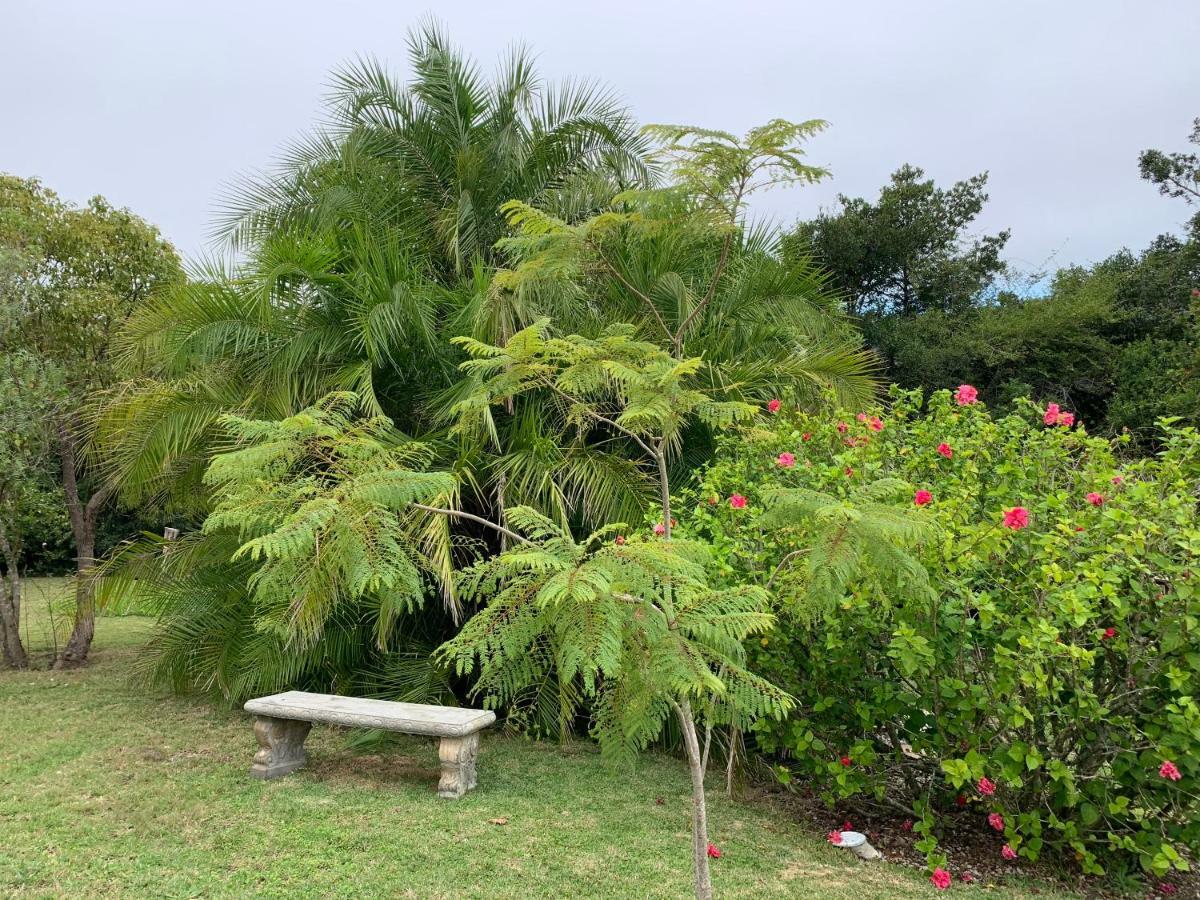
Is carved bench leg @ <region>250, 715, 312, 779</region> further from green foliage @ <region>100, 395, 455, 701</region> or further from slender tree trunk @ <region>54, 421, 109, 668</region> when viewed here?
slender tree trunk @ <region>54, 421, 109, 668</region>

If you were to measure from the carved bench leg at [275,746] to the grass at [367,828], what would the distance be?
0.09 meters

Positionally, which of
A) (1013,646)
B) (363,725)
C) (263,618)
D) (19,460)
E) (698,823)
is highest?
(19,460)

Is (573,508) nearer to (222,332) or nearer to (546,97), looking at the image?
(222,332)

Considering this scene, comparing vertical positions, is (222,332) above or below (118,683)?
above

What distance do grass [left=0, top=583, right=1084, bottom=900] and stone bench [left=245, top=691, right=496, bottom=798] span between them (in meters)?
0.12

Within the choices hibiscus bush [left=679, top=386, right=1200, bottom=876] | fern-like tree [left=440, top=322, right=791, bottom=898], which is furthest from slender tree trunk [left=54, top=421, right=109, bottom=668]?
hibiscus bush [left=679, top=386, right=1200, bottom=876]

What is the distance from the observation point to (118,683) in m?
7.03

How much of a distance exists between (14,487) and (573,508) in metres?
5.30

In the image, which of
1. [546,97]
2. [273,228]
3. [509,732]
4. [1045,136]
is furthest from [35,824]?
[1045,136]

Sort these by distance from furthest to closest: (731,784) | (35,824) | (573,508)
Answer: (573,508), (731,784), (35,824)

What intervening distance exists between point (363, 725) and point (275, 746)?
631 millimetres

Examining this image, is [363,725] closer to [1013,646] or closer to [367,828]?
[367,828]

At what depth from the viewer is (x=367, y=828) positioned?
12.3ft

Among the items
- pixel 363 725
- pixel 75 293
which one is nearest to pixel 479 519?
pixel 363 725
